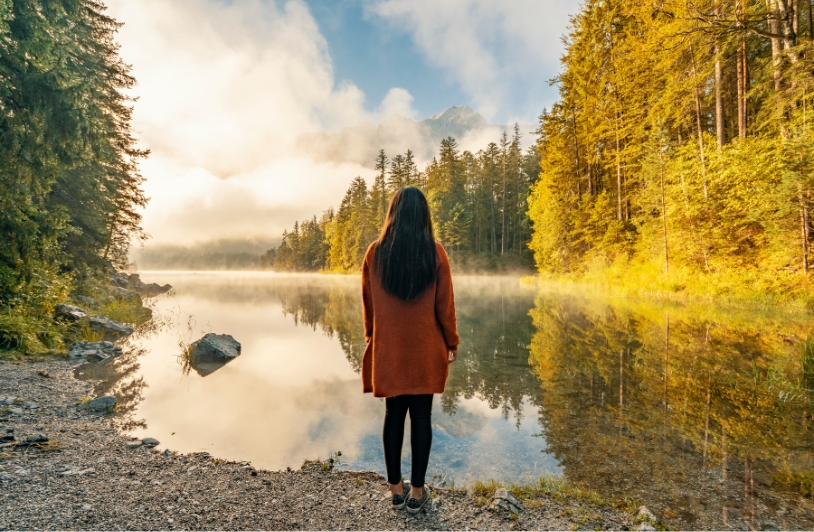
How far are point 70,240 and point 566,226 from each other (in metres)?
28.1

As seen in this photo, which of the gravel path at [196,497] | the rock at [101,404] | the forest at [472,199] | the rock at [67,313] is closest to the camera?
the gravel path at [196,497]

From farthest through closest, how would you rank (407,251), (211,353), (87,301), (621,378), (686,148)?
1. (686,148)
2. (87,301)
3. (211,353)
4. (621,378)
5. (407,251)

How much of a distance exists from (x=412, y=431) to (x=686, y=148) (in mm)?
20276

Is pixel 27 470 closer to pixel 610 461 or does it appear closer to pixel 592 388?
pixel 610 461

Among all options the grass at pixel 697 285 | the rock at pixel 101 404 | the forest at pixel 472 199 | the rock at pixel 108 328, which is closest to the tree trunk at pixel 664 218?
the grass at pixel 697 285

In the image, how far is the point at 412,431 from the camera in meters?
3.00

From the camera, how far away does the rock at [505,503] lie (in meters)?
2.99

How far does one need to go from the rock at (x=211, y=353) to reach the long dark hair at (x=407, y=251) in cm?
730

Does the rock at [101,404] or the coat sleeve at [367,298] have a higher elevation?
the coat sleeve at [367,298]

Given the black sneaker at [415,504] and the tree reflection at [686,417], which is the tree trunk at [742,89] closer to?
the tree reflection at [686,417]

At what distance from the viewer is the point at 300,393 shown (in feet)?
22.6

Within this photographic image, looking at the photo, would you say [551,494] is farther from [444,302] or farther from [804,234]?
[804,234]

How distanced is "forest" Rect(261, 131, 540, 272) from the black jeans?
44516mm

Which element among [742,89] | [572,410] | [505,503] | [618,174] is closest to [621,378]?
[572,410]
